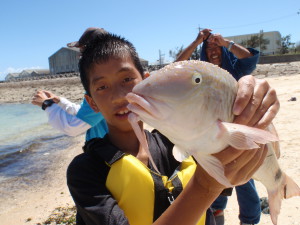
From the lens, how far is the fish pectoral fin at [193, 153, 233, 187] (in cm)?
143

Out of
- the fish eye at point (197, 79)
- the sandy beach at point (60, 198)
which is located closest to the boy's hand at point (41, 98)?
the sandy beach at point (60, 198)

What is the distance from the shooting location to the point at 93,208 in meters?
1.82

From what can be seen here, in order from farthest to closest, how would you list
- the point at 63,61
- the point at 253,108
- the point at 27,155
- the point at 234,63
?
the point at 63,61 → the point at 27,155 → the point at 234,63 → the point at 253,108

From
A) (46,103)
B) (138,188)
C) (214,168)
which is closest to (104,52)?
(138,188)

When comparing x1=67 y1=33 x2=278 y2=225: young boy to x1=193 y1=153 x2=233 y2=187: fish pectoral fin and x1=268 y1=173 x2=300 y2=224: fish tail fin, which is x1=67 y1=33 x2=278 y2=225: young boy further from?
x1=268 y1=173 x2=300 y2=224: fish tail fin

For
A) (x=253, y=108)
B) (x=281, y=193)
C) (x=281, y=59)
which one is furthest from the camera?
(x=281, y=59)

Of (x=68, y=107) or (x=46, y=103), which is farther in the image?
(x=46, y=103)

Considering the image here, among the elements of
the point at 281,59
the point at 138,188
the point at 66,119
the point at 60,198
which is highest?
the point at 66,119

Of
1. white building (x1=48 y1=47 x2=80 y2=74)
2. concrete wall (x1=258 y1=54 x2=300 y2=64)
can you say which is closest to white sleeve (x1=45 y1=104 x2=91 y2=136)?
concrete wall (x1=258 y1=54 x2=300 y2=64)

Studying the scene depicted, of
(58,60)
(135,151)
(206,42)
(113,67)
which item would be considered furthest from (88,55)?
(58,60)

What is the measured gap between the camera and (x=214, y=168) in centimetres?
143

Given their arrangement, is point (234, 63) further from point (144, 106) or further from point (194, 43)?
point (144, 106)

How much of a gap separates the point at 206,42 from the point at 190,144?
309cm

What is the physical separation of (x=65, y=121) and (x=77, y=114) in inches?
12.5
